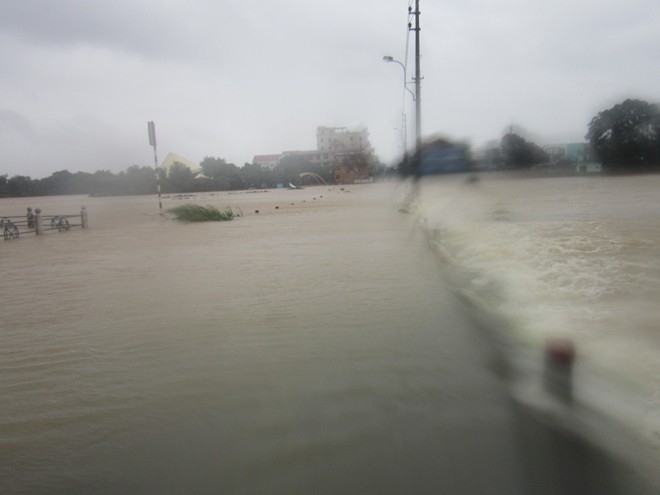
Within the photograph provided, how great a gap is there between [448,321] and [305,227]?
1157 centimetres

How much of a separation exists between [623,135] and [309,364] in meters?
6.19

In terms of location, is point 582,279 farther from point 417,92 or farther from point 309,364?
point 417,92

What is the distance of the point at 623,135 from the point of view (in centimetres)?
757

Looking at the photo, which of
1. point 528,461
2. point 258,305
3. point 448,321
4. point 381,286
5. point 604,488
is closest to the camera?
point 604,488

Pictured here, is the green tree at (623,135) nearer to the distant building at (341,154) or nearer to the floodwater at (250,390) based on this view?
the floodwater at (250,390)

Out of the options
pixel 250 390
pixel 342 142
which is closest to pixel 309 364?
pixel 250 390

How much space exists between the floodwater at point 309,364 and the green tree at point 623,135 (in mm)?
1397

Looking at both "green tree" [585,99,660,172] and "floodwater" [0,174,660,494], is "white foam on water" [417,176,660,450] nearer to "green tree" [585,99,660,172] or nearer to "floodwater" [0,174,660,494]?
Result: "floodwater" [0,174,660,494]

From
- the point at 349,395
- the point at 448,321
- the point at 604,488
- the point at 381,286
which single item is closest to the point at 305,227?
the point at 381,286

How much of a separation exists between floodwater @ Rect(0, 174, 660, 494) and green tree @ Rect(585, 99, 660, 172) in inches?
55.0

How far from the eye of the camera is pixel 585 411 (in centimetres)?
316

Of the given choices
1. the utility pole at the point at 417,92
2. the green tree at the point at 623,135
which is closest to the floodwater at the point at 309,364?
the green tree at the point at 623,135

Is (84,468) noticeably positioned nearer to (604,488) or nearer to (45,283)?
(604,488)

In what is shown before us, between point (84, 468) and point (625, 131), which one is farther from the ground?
point (625, 131)
